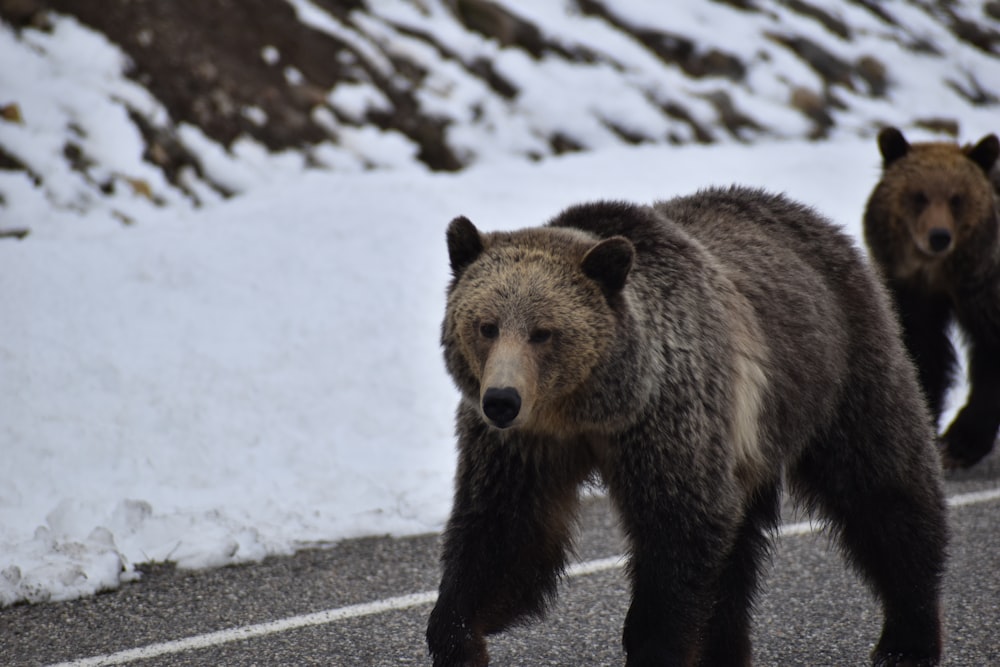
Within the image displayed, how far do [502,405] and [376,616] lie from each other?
1.69 m

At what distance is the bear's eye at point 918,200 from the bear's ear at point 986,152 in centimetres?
45

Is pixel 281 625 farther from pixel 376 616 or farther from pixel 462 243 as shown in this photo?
pixel 462 243

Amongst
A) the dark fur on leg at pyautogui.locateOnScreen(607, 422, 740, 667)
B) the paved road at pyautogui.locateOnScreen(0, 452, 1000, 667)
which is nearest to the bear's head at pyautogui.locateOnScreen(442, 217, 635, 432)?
the dark fur on leg at pyautogui.locateOnScreen(607, 422, 740, 667)

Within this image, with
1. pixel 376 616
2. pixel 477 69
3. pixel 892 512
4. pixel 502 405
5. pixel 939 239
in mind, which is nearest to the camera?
pixel 502 405

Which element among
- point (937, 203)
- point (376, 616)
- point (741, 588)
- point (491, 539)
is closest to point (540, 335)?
point (491, 539)

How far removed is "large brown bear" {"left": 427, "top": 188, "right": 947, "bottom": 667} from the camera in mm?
3393

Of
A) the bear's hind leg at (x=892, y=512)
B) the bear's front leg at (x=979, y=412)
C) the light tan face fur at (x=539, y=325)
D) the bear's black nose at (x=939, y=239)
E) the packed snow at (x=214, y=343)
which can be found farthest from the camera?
the bear's front leg at (x=979, y=412)

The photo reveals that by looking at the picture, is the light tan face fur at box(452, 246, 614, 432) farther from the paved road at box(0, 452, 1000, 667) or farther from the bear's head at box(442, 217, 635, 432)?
the paved road at box(0, 452, 1000, 667)

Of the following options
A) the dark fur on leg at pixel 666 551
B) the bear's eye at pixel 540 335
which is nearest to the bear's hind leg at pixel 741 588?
the dark fur on leg at pixel 666 551

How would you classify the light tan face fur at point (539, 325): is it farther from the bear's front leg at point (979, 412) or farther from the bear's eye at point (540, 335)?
the bear's front leg at point (979, 412)

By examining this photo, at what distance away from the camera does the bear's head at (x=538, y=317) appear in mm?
3369

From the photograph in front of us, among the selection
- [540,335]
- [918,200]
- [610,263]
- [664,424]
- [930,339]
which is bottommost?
[930,339]

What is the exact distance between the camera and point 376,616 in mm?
4520

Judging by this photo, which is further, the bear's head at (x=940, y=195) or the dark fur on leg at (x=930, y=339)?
the dark fur on leg at (x=930, y=339)
